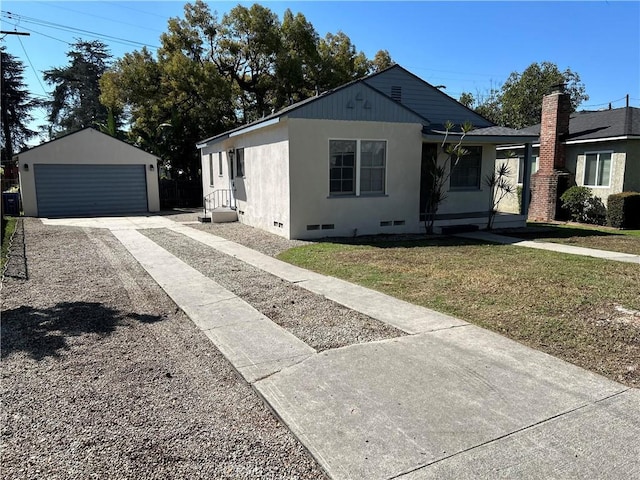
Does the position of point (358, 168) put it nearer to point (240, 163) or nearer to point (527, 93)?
point (240, 163)

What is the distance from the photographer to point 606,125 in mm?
16859

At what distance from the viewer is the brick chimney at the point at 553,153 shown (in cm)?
1706

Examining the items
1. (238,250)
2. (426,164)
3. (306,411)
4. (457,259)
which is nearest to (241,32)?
(426,164)

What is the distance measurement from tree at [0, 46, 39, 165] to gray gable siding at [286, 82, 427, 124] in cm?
3828

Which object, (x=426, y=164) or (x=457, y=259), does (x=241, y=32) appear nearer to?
(x=426, y=164)

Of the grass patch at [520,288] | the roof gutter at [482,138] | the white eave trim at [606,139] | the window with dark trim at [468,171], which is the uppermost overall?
the white eave trim at [606,139]

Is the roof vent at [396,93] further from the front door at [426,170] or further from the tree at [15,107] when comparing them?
the tree at [15,107]

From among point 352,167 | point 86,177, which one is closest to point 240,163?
point 352,167

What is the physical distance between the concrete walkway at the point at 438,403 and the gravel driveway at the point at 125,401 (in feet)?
0.79

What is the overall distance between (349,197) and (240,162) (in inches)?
207

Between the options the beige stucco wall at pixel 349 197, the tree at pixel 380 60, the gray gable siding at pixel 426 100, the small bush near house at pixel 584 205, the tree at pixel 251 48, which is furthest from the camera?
the tree at pixel 380 60

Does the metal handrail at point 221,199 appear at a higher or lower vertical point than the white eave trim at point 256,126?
lower

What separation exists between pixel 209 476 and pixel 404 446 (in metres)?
1.16

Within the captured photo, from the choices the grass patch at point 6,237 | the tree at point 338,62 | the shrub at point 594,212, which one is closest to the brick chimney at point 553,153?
the shrub at point 594,212
